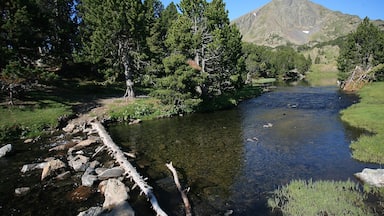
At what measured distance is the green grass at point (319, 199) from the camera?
13367 millimetres

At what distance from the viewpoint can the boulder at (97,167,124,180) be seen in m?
18.4

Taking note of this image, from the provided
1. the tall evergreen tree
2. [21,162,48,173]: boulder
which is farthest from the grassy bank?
[21,162,48,173]: boulder

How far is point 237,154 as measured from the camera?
23609mm

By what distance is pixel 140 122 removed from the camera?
3825cm

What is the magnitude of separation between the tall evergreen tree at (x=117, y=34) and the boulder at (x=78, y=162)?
903 inches

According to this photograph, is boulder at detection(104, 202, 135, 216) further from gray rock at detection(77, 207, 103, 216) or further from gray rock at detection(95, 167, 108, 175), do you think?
gray rock at detection(95, 167, 108, 175)

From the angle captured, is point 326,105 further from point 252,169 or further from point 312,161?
point 252,169

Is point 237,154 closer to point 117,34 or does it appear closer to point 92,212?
point 92,212

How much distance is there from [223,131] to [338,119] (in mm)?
16255

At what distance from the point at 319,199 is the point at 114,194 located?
1095cm

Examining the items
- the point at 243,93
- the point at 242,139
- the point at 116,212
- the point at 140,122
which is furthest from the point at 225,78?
the point at 116,212

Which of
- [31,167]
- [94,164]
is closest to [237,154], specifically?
[94,164]

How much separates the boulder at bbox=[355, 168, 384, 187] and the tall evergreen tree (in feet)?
114

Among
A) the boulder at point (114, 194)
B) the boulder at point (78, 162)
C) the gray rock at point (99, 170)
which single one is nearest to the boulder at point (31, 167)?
the boulder at point (78, 162)
